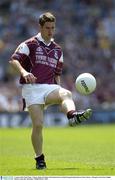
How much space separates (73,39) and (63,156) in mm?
18957

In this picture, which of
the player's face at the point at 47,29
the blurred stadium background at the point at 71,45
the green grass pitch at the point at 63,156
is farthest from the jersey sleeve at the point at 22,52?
the blurred stadium background at the point at 71,45

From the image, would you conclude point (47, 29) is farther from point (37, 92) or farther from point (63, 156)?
point (63, 156)

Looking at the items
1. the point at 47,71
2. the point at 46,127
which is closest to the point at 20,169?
the point at 47,71

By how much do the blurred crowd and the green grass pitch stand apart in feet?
26.2

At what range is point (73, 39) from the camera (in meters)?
33.2

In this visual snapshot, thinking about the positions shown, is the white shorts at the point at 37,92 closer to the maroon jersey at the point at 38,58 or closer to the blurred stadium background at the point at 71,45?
the maroon jersey at the point at 38,58

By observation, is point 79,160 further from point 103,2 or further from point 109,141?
point 103,2

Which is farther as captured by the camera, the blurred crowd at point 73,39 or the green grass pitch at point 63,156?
the blurred crowd at point 73,39

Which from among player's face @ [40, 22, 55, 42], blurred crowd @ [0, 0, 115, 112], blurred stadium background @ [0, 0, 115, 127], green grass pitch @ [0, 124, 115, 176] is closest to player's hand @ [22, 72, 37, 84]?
player's face @ [40, 22, 55, 42]

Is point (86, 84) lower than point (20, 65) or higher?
lower

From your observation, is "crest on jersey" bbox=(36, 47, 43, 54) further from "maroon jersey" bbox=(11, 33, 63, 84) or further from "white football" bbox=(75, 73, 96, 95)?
"white football" bbox=(75, 73, 96, 95)

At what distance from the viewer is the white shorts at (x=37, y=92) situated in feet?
36.7

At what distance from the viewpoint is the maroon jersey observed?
1130 centimetres

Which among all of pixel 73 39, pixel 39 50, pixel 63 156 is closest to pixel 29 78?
pixel 39 50
